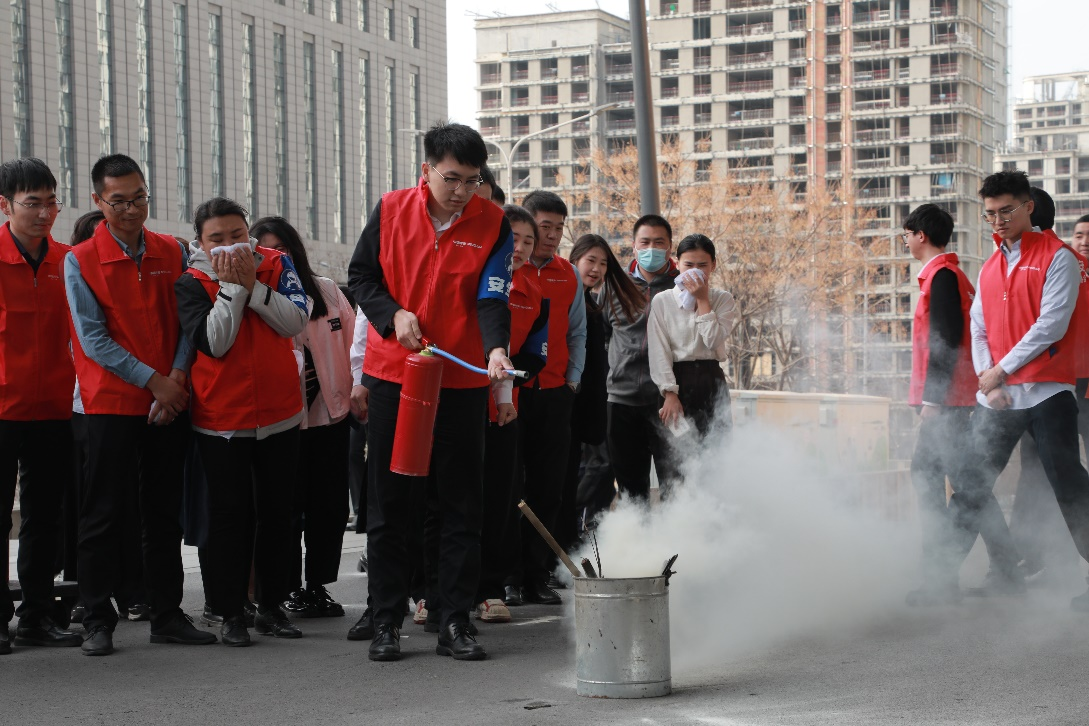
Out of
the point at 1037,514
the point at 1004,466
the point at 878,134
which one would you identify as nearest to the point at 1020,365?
the point at 1004,466

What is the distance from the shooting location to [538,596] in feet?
25.1

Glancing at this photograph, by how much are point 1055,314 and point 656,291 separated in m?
2.42

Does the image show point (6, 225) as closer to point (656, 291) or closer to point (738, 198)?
point (656, 291)

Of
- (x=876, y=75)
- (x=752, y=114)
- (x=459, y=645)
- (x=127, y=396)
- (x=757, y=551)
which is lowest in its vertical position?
(x=459, y=645)

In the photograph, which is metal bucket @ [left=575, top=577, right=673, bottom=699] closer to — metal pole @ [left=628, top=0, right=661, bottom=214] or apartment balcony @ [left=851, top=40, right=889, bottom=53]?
metal pole @ [left=628, top=0, right=661, bottom=214]

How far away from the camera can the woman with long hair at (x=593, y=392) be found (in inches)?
314

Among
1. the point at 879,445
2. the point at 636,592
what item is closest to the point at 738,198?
the point at 879,445

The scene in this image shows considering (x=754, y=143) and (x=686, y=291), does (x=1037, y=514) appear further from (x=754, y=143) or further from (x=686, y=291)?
(x=754, y=143)

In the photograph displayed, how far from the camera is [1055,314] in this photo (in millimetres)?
6977

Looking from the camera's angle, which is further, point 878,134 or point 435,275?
point 878,134

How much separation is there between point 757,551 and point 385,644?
1.70 metres

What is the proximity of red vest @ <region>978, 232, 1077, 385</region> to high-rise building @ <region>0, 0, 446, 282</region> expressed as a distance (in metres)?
57.2

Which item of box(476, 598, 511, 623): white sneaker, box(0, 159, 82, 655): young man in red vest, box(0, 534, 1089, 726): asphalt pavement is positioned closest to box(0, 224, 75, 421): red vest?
box(0, 159, 82, 655): young man in red vest

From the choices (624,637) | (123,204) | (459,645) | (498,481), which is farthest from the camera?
(498,481)
